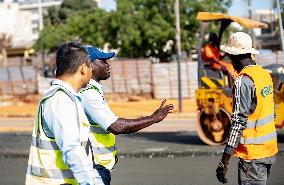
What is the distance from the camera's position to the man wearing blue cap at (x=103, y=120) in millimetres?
4801

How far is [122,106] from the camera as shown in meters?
31.6

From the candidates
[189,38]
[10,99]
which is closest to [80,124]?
[10,99]

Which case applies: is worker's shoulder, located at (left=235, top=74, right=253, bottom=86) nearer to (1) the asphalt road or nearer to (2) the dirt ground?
(1) the asphalt road

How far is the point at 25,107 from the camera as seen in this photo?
3412 centimetres

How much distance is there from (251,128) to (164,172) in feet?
18.0

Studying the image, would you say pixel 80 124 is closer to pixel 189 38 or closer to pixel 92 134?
pixel 92 134

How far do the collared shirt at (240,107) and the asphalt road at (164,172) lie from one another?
4.38 meters

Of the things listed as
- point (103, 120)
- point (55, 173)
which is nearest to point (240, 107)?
point (103, 120)

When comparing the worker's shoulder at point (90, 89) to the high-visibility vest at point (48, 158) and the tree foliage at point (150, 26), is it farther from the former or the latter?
the tree foliage at point (150, 26)

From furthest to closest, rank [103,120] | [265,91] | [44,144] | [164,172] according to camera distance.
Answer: [164,172] → [265,91] → [103,120] → [44,144]

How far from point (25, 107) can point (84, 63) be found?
30579mm

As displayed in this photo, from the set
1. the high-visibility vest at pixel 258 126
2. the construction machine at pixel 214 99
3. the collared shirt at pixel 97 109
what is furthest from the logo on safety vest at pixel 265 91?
the construction machine at pixel 214 99

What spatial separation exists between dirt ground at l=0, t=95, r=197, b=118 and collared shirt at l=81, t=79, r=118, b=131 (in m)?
19.6

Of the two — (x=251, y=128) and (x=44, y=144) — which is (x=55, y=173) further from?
(x=251, y=128)
